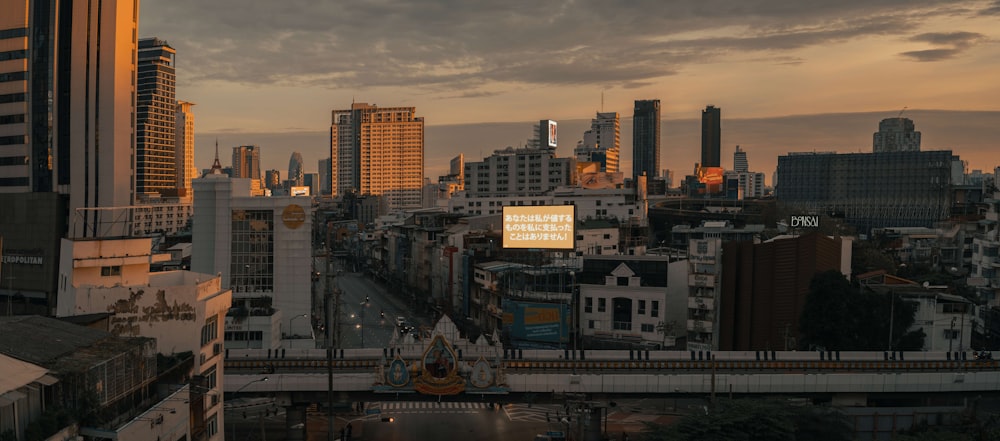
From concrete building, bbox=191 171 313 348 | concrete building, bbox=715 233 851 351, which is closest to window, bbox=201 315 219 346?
concrete building, bbox=191 171 313 348

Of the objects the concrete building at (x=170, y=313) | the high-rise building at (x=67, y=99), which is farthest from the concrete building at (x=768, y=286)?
the high-rise building at (x=67, y=99)

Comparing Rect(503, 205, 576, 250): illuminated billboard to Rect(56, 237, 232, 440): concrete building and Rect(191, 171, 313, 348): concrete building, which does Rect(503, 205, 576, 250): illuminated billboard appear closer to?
Rect(191, 171, 313, 348): concrete building

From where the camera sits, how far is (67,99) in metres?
74.7

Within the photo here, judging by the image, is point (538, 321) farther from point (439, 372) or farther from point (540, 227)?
point (439, 372)

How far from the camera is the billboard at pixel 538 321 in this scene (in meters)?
64.4

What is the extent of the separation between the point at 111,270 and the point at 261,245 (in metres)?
31.7

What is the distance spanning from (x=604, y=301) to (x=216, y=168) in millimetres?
35522

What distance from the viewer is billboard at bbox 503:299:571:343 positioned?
64.4 meters

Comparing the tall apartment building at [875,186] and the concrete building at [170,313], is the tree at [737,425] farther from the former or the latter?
the tall apartment building at [875,186]

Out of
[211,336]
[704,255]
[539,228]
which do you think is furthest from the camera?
[539,228]

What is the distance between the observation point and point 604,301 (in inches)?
2598

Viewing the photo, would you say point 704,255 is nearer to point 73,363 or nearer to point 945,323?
point 945,323

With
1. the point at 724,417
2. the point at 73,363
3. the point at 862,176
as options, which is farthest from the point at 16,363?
the point at 862,176

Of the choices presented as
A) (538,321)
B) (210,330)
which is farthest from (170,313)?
(538,321)
